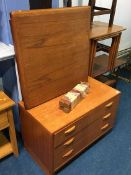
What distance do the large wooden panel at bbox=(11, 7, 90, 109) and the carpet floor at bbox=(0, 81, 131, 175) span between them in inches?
19.8

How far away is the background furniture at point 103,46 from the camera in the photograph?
180 centimetres

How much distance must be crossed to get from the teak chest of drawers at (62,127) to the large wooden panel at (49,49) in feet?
0.39

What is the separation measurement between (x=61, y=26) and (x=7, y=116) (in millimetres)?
701

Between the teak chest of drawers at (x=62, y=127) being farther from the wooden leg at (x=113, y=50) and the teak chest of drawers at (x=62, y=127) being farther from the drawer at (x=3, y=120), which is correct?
the wooden leg at (x=113, y=50)

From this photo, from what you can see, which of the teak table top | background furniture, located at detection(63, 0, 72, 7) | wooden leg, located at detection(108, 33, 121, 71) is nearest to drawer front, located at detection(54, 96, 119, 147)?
the teak table top

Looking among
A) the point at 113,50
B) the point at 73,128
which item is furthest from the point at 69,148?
the point at 113,50

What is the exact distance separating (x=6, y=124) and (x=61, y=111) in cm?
39

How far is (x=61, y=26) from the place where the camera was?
4.46 feet

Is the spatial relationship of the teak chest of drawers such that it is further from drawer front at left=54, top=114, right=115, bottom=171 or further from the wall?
the wall

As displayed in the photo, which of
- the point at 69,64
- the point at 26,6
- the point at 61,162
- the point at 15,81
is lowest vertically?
the point at 61,162

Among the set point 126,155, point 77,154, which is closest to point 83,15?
point 77,154

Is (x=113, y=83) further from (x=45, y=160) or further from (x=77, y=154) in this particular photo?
(x=45, y=160)

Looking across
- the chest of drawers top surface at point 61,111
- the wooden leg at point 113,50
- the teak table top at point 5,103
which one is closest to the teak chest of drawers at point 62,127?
the chest of drawers top surface at point 61,111

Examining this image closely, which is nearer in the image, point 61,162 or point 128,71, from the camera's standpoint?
point 61,162
